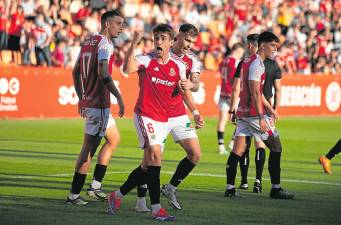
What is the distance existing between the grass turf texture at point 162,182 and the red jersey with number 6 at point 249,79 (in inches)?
48.9

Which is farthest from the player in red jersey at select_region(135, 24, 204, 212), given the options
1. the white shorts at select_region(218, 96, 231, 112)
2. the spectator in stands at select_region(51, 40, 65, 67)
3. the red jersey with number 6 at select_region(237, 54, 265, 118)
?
the spectator in stands at select_region(51, 40, 65, 67)

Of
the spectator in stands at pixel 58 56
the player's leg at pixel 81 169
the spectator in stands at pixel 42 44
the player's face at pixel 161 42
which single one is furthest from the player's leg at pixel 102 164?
the spectator in stands at pixel 58 56

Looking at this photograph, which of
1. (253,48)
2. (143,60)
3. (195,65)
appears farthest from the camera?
(253,48)

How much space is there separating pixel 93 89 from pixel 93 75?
0.19m

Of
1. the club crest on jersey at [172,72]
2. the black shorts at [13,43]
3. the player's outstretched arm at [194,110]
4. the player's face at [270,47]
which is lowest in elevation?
the player's outstretched arm at [194,110]

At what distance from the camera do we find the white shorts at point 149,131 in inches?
472

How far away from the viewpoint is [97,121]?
13.0 meters

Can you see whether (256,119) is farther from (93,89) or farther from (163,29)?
(163,29)

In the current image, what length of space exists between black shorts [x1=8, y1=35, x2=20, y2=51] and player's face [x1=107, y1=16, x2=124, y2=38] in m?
18.5

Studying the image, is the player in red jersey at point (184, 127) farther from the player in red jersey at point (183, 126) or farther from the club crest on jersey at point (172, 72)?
the club crest on jersey at point (172, 72)

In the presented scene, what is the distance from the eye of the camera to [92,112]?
516 inches

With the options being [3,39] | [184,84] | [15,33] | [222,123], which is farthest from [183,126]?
[15,33]

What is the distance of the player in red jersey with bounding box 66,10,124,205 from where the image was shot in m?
12.8

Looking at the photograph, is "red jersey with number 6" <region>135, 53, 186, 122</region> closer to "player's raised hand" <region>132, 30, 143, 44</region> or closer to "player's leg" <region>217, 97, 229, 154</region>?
"player's raised hand" <region>132, 30, 143, 44</region>
